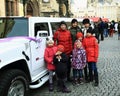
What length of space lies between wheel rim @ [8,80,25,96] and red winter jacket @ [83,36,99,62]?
267 centimetres

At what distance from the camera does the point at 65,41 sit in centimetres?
898

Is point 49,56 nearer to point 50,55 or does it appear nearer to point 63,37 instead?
point 50,55

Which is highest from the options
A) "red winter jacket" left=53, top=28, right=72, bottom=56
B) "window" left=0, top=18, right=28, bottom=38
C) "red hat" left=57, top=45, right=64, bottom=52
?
"window" left=0, top=18, right=28, bottom=38

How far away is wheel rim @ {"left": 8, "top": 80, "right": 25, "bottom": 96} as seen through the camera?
6309 millimetres

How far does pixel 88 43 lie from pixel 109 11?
8550 cm

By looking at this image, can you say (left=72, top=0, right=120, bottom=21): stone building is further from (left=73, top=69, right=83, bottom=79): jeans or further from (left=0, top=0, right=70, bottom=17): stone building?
(left=73, top=69, right=83, bottom=79): jeans

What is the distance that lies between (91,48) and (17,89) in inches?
116

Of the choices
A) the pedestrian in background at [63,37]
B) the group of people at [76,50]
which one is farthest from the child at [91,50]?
the pedestrian in background at [63,37]

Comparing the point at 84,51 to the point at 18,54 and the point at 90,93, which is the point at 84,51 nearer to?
the point at 90,93

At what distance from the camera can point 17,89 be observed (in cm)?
655

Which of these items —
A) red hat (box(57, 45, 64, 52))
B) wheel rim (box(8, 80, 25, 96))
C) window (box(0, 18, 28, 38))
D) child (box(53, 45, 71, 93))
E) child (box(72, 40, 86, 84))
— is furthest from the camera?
child (box(72, 40, 86, 84))

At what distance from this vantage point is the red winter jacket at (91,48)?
8.88 meters

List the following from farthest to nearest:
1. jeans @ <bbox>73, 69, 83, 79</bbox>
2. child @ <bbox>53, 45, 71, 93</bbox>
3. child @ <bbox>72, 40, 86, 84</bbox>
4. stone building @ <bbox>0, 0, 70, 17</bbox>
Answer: stone building @ <bbox>0, 0, 70, 17</bbox>
jeans @ <bbox>73, 69, 83, 79</bbox>
child @ <bbox>72, 40, 86, 84</bbox>
child @ <bbox>53, 45, 71, 93</bbox>

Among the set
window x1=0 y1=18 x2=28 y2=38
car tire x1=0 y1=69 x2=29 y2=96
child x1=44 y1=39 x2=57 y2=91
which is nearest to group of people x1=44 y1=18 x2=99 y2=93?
child x1=44 y1=39 x2=57 y2=91
